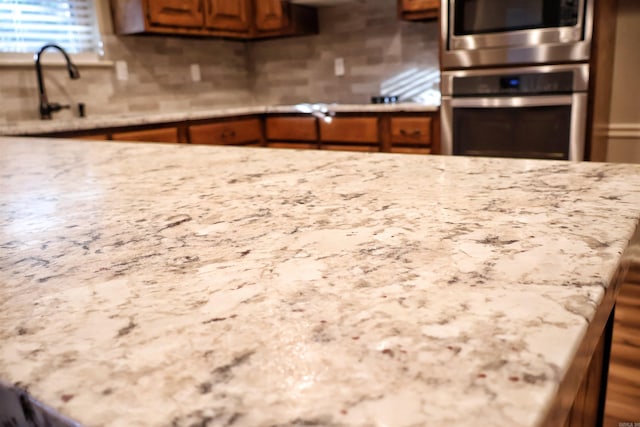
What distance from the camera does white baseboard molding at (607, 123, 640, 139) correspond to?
271 cm

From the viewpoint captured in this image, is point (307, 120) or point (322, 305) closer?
point (322, 305)

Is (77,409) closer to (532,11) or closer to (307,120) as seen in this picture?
(532,11)

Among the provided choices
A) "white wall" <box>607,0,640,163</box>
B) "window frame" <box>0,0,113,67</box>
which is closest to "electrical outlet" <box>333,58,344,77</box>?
"window frame" <box>0,0,113,67</box>

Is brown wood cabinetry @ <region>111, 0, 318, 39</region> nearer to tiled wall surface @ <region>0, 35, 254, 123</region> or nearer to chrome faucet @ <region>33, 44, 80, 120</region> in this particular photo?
tiled wall surface @ <region>0, 35, 254, 123</region>

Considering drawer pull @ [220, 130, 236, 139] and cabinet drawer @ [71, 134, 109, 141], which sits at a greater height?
cabinet drawer @ [71, 134, 109, 141]

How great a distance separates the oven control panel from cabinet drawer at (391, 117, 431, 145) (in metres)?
0.25

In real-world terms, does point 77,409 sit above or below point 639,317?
above

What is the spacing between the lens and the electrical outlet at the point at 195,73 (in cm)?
375

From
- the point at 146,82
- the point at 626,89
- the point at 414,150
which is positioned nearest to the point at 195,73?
the point at 146,82

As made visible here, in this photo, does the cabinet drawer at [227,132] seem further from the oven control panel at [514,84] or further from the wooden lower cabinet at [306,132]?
the oven control panel at [514,84]

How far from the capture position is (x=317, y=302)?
0.31m

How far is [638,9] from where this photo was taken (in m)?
2.58

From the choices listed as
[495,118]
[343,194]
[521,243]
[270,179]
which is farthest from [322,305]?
[495,118]

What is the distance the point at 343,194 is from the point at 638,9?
2.75 m
